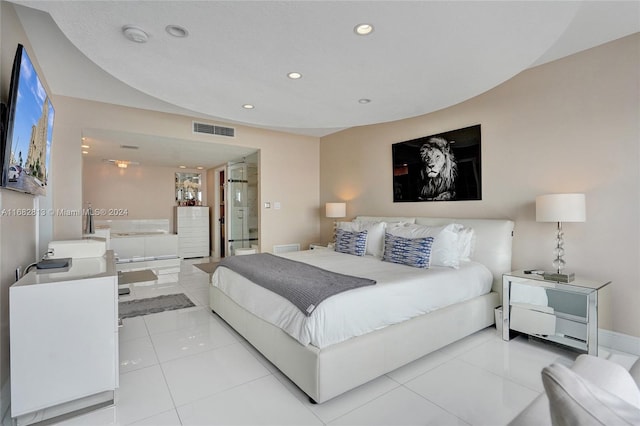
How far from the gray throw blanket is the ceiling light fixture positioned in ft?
6.23

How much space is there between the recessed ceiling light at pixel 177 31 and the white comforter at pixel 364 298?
74.2 inches

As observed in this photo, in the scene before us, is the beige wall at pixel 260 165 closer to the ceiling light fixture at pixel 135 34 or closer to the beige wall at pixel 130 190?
the ceiling light fixture at pixel 135 34

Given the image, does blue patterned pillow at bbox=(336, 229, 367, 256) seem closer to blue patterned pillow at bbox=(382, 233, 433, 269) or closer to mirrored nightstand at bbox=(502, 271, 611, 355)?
blue patterned pillow at bbox=(382, 233, 433, 269)

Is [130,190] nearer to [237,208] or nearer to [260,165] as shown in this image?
[237,208]

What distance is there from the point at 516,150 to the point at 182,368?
3.79 meters

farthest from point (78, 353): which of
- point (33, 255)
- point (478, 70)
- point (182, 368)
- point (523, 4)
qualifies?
point (478, 70)

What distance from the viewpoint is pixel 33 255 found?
8.55 feet

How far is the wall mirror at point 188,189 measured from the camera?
8102 mm

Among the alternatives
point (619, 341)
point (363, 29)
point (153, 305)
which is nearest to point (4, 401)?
point (153, 305)

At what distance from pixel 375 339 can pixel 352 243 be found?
1887 mm

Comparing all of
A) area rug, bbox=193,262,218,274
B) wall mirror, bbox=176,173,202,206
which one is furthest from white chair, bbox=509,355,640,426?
wall mirror, bbox=176,173,202,206

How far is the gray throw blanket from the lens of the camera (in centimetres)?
207

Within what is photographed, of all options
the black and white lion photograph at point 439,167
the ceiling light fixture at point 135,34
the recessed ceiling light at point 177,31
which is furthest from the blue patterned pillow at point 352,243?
the ceiling light fixture at point 135,34

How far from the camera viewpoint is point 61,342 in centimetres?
177
